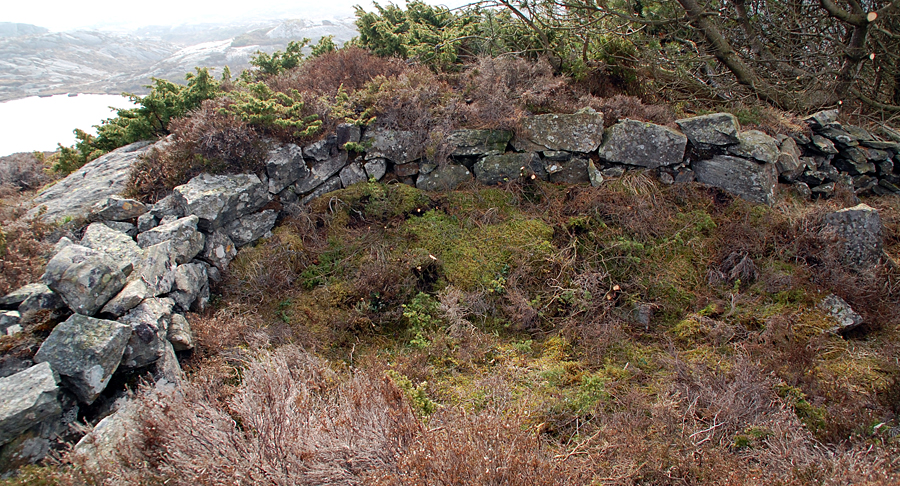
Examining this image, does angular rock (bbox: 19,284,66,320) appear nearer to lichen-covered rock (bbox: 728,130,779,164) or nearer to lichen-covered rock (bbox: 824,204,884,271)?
lichen-covered rock (bbox: 728,130,779,164)

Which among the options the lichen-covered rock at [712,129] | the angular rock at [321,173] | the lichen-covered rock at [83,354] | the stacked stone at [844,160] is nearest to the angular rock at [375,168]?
the angular rock at [321,173]

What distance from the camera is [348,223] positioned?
5.53 meters

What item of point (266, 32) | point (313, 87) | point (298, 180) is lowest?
point (298, 180)

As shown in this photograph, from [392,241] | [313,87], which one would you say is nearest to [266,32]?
[313,87]

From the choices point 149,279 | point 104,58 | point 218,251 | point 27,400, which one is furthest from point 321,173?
point 104,58

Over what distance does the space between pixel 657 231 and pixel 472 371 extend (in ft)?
10.6

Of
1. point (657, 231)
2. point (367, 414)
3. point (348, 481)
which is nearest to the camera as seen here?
point (348, 481)

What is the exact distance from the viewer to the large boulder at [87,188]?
470 centimetres

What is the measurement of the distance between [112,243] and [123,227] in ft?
2.09

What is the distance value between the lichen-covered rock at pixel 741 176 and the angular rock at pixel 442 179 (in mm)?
3605

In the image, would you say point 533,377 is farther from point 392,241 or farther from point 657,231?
point 657,231

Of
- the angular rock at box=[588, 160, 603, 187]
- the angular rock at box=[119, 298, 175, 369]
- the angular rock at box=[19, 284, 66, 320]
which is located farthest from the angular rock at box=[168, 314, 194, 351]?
the angular rock at box=[588, 160, 603, 187]

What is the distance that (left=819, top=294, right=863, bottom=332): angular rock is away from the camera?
13.4ft

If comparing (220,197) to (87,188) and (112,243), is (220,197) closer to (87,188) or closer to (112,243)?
(112,243)
